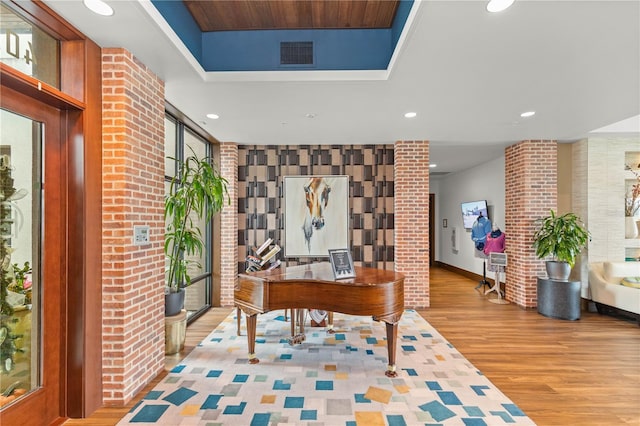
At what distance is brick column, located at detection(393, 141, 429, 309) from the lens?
521cm

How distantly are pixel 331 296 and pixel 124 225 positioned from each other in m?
1.72

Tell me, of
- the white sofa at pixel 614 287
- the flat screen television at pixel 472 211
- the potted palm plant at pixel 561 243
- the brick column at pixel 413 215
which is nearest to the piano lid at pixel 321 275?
the brick column at pixel 413 215

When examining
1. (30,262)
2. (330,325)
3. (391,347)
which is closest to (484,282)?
(330,325)

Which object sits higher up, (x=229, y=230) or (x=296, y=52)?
(x=296, y=52)

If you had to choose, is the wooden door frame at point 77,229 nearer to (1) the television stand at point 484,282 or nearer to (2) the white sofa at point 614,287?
(2) the white sofa at point 614,287

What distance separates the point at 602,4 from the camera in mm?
1946

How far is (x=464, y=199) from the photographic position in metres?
8.30

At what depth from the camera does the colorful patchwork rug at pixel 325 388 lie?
229cm

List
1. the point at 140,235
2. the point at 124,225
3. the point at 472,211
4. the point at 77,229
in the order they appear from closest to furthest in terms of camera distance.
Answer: the point at 77,229 < the point at 124,225 < the point at 140,235 < the point at 472,211

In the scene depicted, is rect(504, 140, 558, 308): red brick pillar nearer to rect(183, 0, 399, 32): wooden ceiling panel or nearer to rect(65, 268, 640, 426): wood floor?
rect(65, 268, 640, 426): wood floor

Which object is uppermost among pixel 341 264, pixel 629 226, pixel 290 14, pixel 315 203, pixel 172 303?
pixel 290 14

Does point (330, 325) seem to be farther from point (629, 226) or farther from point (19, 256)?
point (629, 226)


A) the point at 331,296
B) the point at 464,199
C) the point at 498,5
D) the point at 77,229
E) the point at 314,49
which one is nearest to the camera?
the point at 498,5

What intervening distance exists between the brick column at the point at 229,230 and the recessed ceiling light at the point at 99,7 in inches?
134
